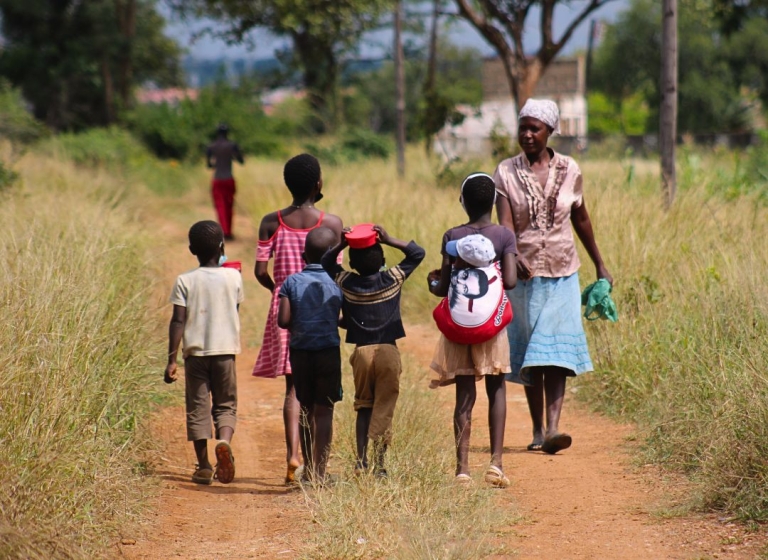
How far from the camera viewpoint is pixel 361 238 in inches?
188

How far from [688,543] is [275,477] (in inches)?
92.3

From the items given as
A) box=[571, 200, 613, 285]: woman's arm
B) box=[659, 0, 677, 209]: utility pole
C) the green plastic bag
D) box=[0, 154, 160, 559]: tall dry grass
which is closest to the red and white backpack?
box=[571, 200, 613, 285]: woman's arm

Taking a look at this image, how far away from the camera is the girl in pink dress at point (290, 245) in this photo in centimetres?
544

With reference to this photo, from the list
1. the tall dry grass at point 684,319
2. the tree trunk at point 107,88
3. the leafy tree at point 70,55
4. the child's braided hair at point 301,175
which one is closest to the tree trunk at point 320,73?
the leafy tree at point 70,55

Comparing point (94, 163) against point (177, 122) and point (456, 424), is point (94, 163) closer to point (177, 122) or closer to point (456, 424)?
point (177, 122)

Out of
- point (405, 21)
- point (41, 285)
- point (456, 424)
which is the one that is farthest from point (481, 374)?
point (405, 21)

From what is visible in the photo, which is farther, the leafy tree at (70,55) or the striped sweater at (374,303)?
the leafy tree at (70,55)

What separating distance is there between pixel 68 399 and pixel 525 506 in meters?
2.10

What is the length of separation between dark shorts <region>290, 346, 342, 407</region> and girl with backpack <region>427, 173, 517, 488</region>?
1.58 feet

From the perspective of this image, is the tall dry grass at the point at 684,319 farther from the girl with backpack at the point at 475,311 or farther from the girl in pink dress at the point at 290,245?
the girl in pink dress at the point at 290,245

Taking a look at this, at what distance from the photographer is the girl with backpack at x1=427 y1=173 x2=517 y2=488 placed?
491 centimetres

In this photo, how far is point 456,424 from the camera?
5.11 metres

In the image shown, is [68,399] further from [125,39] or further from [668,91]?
[125,39]

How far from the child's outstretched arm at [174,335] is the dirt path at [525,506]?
57cm
